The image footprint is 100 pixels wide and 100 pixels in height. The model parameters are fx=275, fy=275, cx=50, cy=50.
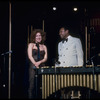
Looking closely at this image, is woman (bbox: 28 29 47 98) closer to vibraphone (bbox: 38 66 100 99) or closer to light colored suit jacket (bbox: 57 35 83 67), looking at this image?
light colored suit jacket (bbox: 57 35 83 67)

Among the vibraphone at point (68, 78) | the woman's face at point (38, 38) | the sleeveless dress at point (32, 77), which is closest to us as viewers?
the vibraphone at point (68, 78)

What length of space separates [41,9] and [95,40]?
1.64 metres

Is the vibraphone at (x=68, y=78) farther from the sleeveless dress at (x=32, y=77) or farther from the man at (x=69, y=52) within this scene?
the man at (x=69, y=52)

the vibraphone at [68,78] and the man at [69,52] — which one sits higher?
the man at [69,52]

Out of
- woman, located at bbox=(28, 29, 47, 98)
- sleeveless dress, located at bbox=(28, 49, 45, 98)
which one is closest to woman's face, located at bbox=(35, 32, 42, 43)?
woman, located at bbox=(28, 29, 47, 98)

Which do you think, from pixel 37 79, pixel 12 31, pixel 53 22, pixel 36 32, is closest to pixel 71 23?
pixel 53 22

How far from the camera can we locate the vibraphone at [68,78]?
5270 millimetres

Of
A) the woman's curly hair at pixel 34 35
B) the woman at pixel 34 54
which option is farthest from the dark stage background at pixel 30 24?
the woman at pixel 34 54

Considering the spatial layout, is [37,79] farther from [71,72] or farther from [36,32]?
[36,32]

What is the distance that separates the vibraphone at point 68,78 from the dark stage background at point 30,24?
1138mm

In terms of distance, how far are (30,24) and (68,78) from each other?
2291 mm

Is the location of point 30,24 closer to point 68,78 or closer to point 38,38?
point 38,38

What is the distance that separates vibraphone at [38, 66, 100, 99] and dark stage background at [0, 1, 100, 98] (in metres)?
1.14

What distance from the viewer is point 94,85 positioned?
5.21 m
